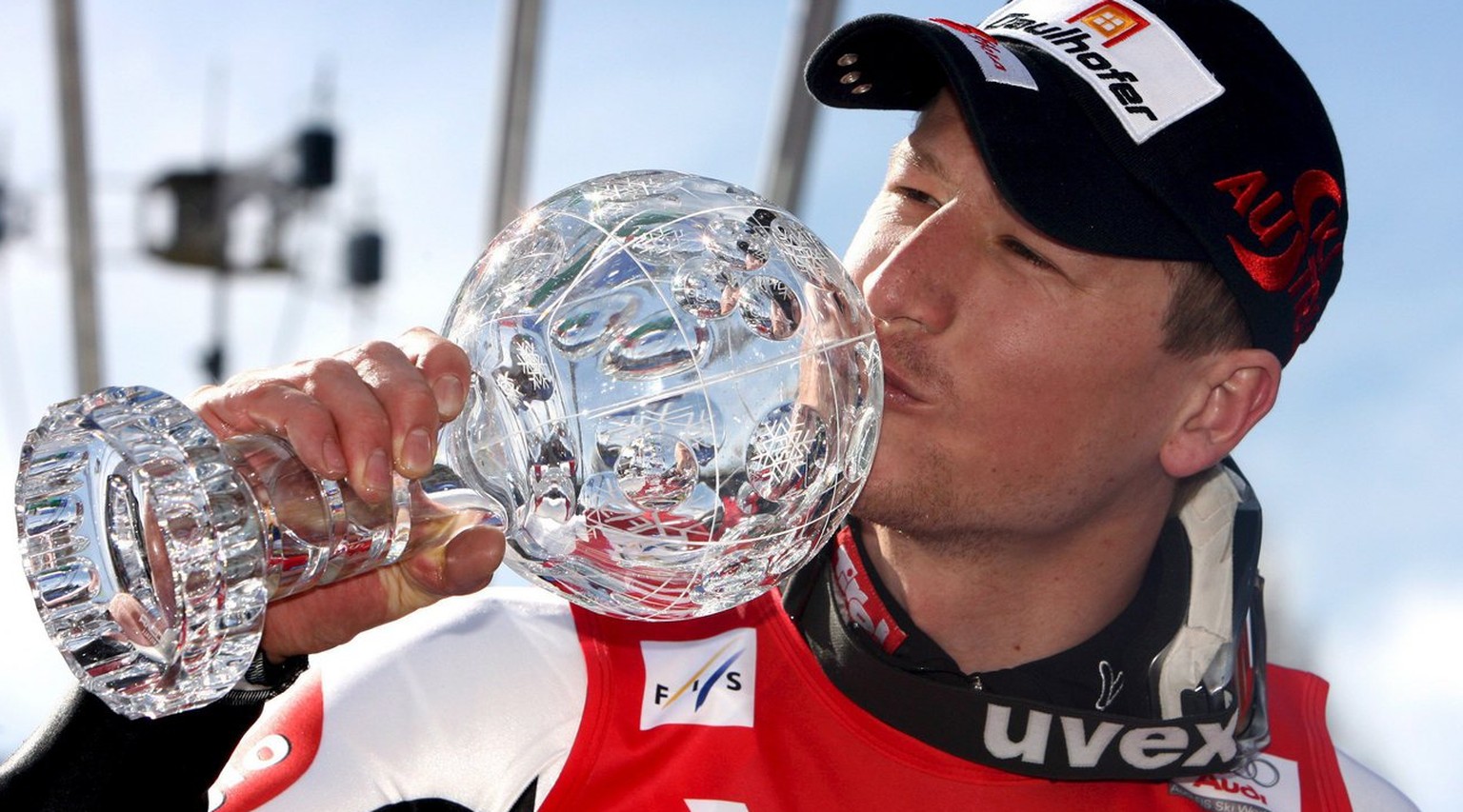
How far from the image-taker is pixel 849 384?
4.27 ft

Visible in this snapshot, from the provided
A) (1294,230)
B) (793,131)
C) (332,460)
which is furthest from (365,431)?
(793,131)

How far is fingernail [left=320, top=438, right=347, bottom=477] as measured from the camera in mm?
1068

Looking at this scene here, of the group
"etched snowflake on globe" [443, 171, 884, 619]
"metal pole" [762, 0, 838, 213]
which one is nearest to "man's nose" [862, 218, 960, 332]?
"etched snowflake on globe" [443, 171, 884, 619]

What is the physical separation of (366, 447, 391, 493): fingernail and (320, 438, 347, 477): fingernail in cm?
2

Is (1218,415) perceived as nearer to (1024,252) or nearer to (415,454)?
(1024,252)

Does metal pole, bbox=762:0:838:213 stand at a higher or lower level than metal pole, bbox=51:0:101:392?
higher

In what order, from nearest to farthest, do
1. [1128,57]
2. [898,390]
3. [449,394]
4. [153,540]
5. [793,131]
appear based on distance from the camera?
1. [153,540]
2. [449,394]
3. [898,390]
4. [1128,57]
5. [793,131]

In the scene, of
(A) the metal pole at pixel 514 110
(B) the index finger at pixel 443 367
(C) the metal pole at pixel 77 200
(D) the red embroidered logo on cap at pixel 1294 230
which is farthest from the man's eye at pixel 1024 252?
(C) the metal pole at pixel 77 200

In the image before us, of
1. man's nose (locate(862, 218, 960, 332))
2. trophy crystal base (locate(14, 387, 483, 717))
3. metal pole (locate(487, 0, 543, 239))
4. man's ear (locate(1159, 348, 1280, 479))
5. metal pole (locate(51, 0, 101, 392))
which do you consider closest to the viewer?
→ trophy crystal base (locate(14, 387, 483, 717))

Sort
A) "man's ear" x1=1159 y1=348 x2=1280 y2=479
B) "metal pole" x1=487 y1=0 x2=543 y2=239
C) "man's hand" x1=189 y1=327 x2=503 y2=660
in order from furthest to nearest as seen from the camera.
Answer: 1. "metal pole" x1=487 y1=0 x2=543 y2=239
2. "man's ear" x1=1159 y1=348 x2=1280 y2=479
3. "man's hand" x1=189 y1=327 x2=503 y2=660

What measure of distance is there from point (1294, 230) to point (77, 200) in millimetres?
3536

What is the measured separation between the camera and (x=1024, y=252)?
64.7 inches

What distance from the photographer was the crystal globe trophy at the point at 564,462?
3.28 ft

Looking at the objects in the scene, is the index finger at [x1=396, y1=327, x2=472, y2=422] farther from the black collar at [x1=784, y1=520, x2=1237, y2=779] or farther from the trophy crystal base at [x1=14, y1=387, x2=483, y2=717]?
the black collar at [x1=784, y1=520, x2=1237, y2=779]
